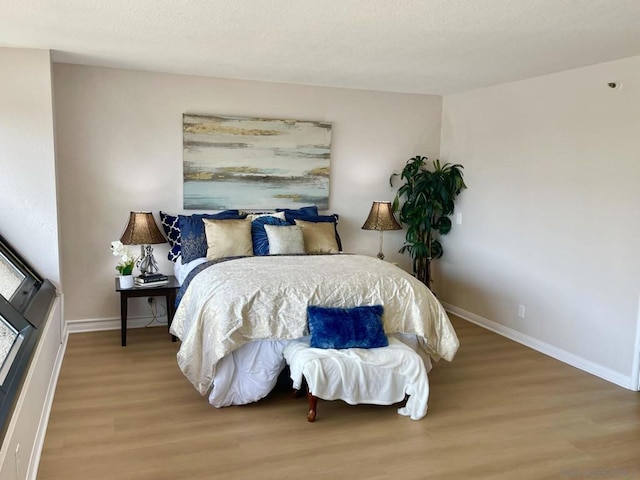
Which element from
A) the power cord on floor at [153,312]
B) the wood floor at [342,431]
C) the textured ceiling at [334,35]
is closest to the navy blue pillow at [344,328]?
the wood floor at [342,431]

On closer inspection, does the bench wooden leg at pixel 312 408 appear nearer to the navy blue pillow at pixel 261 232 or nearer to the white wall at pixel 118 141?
the navy blue pillow at pixel 261 232

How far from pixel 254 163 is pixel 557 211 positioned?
277 cm

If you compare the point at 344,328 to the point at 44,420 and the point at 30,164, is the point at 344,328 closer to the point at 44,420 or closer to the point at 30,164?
the point at 44,420

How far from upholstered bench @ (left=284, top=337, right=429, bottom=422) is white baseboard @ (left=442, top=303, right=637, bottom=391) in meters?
1.67

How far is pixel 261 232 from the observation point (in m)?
4.66

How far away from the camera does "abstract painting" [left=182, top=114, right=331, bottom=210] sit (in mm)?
4906

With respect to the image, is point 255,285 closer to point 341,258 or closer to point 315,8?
point 341,258

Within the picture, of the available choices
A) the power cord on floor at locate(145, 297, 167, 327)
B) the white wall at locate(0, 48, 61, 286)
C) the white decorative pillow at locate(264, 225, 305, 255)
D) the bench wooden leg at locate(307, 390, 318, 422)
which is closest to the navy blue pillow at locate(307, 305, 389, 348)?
the bench wooden leg at locate(307, 390, 318, 422)

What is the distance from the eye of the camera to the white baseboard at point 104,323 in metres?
4.72

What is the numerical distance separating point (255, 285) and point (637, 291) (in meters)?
2.71

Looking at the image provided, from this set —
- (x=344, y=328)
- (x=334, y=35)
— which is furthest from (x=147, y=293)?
(x=334, y=35)

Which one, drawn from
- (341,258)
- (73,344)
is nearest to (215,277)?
(341,258)

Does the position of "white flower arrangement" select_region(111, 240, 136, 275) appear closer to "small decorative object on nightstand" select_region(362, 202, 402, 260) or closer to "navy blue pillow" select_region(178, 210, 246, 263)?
"navy blue pillow" select_region(178, 210, 246, 263)

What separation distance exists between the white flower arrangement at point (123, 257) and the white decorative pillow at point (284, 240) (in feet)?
3.93
